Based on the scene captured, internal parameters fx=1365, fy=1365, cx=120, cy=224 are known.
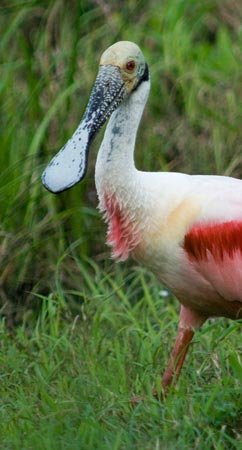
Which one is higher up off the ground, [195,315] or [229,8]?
[229,8]

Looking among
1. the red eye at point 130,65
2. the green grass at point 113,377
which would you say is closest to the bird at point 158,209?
the red eye at point 130,65

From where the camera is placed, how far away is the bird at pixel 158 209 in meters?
5.31

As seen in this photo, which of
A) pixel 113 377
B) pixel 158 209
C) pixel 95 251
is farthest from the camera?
pixel 95 251

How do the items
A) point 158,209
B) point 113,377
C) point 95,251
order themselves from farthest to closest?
point 95,251 < point 113,377 < point 158,209

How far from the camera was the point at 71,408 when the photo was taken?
4.93 metres

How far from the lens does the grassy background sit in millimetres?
4820

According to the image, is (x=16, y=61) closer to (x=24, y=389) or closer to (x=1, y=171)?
(x=1, y=171)

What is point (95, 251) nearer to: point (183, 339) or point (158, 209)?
point (183, 339)

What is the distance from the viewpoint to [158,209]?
5328 millimetres

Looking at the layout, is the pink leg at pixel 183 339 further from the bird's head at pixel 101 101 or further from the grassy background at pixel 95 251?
the bird's head at pixel 101 101

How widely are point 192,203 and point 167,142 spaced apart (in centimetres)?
215

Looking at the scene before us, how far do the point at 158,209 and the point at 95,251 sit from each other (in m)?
1.73

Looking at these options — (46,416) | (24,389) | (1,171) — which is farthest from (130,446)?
(1,171)

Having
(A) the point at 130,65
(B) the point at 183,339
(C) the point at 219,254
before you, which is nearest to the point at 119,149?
(A) the point at 130,65
